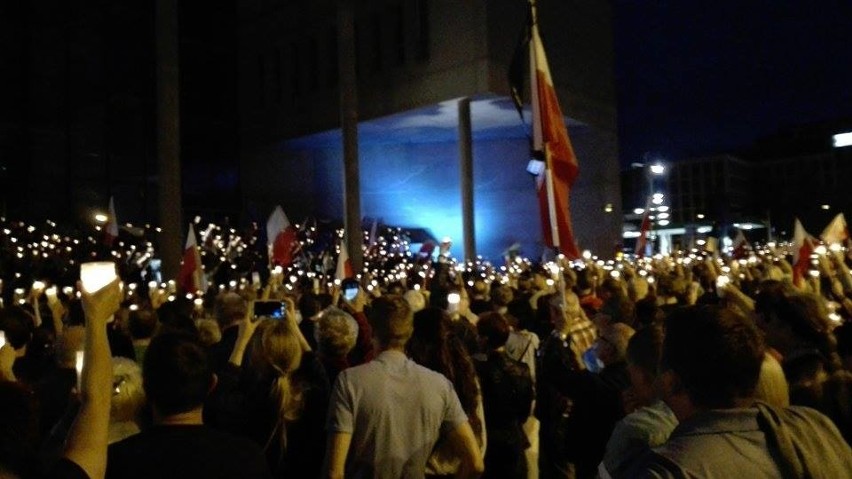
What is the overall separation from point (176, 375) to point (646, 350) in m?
1.72

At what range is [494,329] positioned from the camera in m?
5.95

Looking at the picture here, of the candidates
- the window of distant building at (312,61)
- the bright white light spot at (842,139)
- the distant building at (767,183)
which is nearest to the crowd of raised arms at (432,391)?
the window of distant building at (312,61)

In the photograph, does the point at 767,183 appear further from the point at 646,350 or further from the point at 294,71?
the point at 646,350

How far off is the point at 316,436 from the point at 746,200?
107 m

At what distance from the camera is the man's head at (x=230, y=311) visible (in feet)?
22.1

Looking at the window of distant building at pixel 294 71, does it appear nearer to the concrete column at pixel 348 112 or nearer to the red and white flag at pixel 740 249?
the concrete column at pixel 348 112

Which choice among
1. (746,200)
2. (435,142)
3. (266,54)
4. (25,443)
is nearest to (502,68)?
(435,142)

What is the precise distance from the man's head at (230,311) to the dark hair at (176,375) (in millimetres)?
3746

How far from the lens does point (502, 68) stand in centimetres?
2886

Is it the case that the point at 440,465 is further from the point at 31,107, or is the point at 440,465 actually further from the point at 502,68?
the point at 31,107

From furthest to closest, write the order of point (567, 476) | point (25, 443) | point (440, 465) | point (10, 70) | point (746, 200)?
point (746, 200), point (10, 70), point (567, 476), point (440, 465), point (25, 443)

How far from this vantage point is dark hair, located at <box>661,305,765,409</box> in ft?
7.43

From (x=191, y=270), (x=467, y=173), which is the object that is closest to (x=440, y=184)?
(x=467, y=173)

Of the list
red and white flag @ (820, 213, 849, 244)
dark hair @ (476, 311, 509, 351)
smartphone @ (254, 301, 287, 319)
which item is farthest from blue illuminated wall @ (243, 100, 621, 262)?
dark hair @ (476, 311, 509, 351)
